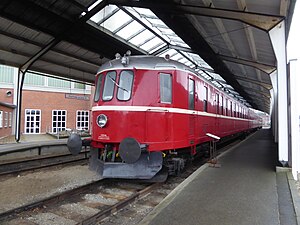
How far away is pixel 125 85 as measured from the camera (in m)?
6.93

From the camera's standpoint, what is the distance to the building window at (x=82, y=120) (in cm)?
3398

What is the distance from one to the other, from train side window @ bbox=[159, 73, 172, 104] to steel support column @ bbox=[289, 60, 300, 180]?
301 centimetres

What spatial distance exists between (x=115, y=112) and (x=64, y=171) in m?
3.94

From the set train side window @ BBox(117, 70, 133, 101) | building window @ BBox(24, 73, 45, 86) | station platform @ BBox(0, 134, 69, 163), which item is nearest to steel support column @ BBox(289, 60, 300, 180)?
train side window @ BBox(117, 70, 133, 101)

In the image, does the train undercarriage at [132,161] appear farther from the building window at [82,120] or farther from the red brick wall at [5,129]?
the building window at [82,120]

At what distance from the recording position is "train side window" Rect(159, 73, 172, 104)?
6953mm

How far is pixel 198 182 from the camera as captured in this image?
653 centimetres

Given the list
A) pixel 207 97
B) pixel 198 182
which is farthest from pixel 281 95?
pixel 198 182

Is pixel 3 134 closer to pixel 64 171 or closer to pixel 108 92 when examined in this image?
pixel 64 171

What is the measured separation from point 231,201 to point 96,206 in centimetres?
274

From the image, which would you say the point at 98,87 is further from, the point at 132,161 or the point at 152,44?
the point at 152,44

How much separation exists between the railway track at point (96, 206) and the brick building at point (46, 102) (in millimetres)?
22392

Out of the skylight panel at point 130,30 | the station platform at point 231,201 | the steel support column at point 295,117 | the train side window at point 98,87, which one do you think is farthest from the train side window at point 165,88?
the skylight panel at point 130,30

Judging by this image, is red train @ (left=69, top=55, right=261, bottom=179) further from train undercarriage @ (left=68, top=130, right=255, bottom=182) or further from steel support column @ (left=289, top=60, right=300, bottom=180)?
steel support column @ (left=289, top=60, right=300, bottom=180)
